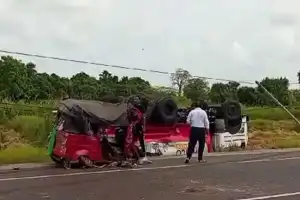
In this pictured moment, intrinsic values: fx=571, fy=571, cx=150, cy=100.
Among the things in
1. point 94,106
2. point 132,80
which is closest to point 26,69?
point 132,80

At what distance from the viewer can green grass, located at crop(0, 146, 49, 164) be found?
52.2 ft

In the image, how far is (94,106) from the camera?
16125 millimetres

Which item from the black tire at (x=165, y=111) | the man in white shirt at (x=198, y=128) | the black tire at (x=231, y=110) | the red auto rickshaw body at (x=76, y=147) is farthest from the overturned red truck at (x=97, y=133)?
the black tire at (x=231, y=110)

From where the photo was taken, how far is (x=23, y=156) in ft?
53.7

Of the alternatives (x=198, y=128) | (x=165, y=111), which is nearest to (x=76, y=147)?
(x=198, y=128)

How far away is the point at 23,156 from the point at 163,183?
609cm

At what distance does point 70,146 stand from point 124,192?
4627mm

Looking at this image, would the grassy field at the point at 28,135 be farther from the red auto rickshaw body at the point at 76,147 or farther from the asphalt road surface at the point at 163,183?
the asphalt road surface at the point at 163,183

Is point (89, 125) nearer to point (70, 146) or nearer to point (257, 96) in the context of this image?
point (70, 146)

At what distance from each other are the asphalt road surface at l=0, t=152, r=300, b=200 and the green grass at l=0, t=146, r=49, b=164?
7.37ft

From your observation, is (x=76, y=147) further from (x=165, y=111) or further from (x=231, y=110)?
(x=231, y=110)

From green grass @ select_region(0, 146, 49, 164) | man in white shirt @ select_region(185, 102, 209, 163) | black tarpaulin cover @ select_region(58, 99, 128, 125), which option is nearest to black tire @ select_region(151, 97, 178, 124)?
black tarpaulin cover @ select_region(58, 99, 128, 125)

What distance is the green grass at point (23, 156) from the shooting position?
1592 cm

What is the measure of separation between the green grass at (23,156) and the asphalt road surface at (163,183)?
88.5 inches
